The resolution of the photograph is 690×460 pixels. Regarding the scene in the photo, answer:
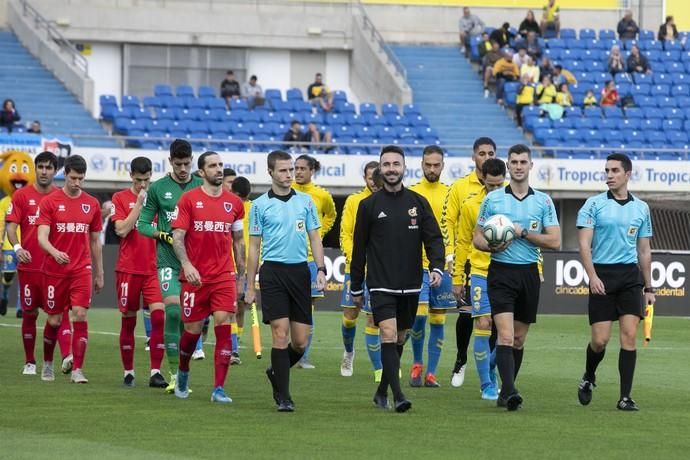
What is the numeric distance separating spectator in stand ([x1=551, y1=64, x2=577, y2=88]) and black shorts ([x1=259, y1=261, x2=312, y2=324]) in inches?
1165

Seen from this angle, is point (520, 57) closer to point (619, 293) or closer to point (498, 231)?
point (619, 293)

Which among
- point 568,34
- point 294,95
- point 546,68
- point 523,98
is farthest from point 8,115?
point 568,34

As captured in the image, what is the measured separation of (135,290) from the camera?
1552 cm

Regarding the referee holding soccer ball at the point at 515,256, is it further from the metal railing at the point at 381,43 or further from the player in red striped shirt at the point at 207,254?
the metal railing at the point at 381,43

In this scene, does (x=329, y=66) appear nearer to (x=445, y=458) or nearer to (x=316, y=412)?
(x=316, y=412)

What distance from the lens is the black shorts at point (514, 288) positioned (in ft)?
43.2

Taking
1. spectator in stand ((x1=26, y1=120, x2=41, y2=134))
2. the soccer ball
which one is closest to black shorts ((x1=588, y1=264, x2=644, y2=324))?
the soccer ball

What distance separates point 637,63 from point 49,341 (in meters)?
30.4

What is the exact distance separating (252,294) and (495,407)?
2260 mm

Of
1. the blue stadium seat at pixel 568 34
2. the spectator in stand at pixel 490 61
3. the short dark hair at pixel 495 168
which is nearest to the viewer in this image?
the short dark hair at pixel 495 168

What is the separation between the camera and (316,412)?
1301 centimetres

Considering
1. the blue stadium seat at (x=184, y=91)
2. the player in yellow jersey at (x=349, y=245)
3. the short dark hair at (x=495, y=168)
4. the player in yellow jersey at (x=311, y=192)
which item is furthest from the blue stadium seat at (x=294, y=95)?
the short dark hair at (x=495, y=168)

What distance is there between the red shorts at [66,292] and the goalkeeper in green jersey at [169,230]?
3.61 ft

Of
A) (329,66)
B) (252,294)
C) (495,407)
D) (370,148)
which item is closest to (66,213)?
(252,294)
